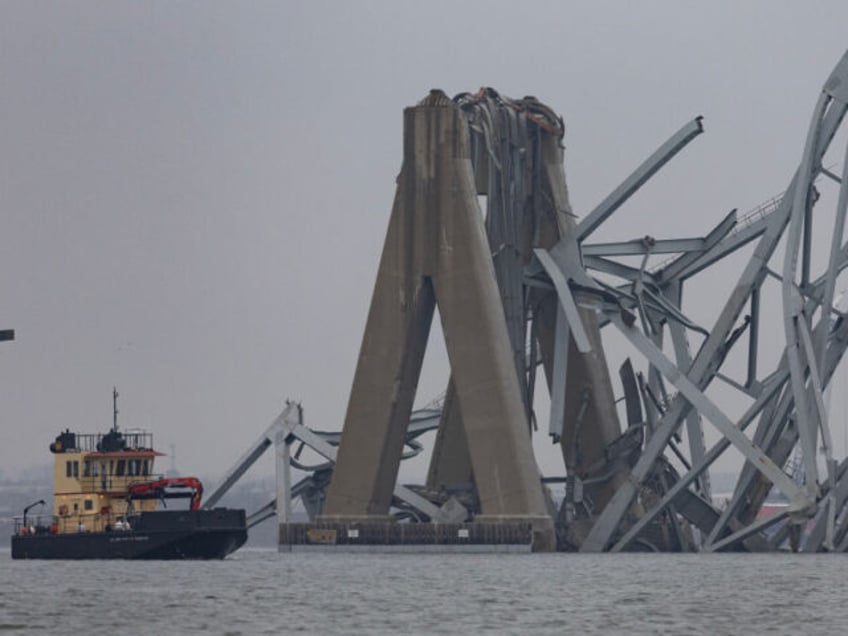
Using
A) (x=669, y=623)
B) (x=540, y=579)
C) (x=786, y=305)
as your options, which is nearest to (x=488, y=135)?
(x=786, y=305)

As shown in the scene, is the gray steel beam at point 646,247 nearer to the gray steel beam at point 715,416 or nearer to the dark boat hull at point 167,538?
the gray steel beam at point 715,416

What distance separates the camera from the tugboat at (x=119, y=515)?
157m

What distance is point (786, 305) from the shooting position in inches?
5876

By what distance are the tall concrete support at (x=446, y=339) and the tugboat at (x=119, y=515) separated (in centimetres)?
1220

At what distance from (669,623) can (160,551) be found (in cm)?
6585

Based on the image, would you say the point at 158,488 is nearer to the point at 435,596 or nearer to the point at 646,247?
the point at 646,247

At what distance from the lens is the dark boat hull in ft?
515

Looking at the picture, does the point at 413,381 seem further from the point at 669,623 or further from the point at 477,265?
the point at 669,623

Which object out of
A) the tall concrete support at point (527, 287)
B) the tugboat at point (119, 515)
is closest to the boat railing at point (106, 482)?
the tugboat at point (119, 515)

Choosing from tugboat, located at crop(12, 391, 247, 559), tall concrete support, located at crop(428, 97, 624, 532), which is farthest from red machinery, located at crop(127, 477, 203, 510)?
tall concrete support, located at crop(428, 97, 624, 532)

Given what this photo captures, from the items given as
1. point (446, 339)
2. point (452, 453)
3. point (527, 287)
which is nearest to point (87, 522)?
point (446, 339)

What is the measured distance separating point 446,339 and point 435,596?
58818 mm

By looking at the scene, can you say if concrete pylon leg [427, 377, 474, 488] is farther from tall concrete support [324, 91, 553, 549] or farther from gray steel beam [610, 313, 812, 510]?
gray steel beam [610, 313, 812, 510]

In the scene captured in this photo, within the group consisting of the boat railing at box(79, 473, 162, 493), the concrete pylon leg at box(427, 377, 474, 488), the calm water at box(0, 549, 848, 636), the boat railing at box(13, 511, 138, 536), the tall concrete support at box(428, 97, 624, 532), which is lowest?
the calm water at box(0, 549, 848, 636)
